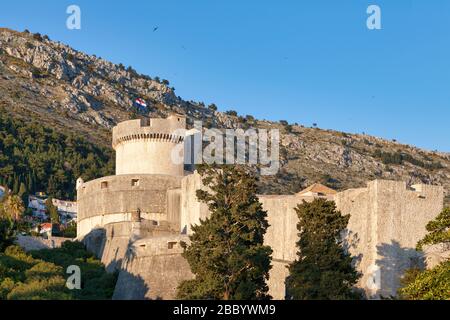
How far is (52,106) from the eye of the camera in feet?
401

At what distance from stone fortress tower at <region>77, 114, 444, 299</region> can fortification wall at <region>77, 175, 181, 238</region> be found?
0.05 metres

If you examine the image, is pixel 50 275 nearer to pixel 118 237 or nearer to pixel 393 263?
pixel 118 237

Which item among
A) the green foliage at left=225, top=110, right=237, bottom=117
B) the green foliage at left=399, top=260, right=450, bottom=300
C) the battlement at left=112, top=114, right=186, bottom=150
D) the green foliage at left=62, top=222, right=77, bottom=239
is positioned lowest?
the green foliage at left=399, top=260, right=450, bottom=300

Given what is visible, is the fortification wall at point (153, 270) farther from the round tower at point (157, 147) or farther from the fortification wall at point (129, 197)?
the round tower at point (157, 147)

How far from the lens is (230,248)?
4112 centimetres

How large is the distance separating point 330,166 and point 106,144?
25.4 metres

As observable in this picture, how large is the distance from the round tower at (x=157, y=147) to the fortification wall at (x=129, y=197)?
1.89 meters

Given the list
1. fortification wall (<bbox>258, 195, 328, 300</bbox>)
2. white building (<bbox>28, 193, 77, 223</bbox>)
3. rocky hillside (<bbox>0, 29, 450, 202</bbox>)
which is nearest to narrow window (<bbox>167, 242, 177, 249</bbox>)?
fortification wall (<bbox>258, 195, 328, 300</bbox>)

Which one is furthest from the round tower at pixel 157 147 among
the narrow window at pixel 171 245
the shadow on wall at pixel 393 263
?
the shadow on wall at pixel 393 263

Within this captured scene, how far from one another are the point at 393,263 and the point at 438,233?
13.9m

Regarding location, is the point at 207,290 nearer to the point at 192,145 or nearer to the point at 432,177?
the point at 192,145

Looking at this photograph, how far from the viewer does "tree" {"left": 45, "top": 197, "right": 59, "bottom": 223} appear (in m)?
89.5

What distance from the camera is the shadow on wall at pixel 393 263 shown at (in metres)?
45.2

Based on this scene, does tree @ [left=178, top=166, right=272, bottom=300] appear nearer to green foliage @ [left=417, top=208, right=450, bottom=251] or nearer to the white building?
green foliage @ [left=417, top=208, right=450, bottom=251]
